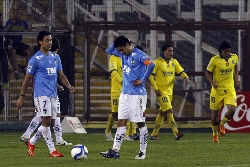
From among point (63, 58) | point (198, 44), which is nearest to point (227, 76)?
point (198, 44)

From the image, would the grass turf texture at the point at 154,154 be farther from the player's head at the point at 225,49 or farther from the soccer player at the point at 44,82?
the player's head at the point at 225,49

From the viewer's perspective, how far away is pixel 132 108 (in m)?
16.4

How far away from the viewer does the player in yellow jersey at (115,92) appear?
22891 millimetres

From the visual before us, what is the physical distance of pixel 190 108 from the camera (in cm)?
2950

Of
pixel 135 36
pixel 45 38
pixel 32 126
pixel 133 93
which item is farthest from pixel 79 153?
pixel 135 36

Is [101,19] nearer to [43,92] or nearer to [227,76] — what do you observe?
[227,76]

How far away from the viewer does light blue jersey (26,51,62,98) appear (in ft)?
56.4

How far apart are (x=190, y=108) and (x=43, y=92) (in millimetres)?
12866

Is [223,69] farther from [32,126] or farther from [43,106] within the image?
[43,106]

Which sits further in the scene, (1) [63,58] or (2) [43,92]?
(1) [63,58]

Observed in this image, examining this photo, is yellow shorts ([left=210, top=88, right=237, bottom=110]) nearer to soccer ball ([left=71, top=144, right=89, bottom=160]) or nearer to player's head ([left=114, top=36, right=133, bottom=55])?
player's head ([left=114, top=36, right=133, bottom=55])

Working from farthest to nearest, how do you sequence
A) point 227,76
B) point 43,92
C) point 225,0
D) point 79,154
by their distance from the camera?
point 225,0 → point 227,76 → point 43,92 → point 79,154

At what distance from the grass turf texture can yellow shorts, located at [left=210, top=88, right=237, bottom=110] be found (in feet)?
3.18

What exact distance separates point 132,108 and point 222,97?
763 cm
